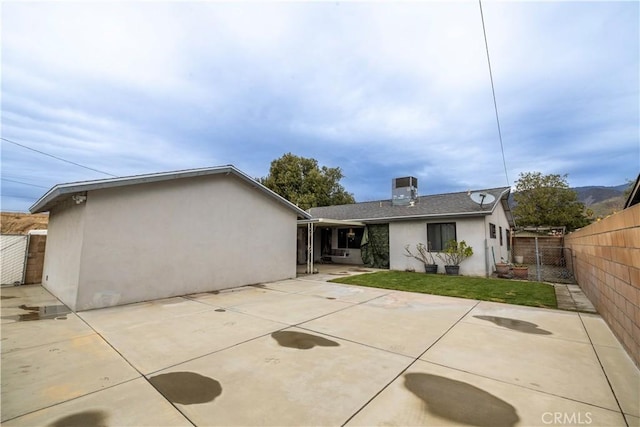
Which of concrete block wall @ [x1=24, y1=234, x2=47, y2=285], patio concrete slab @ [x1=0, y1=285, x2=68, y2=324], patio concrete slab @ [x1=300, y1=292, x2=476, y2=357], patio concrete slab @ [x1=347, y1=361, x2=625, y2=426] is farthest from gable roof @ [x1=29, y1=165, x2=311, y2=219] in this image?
patio concrete slab @ [x1=347, y1=361, x2=625, y2=426]

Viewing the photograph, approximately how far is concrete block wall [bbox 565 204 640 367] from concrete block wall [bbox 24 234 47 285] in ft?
50.8

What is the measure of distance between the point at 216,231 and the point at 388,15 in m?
7.38

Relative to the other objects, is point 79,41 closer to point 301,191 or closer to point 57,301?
point 57,301

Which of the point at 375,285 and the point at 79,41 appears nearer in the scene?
the point at 79,41

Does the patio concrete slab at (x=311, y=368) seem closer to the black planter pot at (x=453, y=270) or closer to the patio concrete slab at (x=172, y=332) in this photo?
the patio concrete slab at (x=172, y=332)

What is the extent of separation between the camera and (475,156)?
1850cm

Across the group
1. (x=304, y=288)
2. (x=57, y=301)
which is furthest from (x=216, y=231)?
(x=57, y=301)

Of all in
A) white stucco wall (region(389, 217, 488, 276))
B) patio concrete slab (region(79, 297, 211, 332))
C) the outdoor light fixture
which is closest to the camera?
patio concrete slab (region(79, 297, 211, 332))

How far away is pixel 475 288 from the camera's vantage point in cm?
876

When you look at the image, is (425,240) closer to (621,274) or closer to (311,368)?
(621,274)

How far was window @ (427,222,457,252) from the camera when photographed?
12.5m

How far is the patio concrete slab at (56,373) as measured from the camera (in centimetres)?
254

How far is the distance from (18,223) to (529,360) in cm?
2715

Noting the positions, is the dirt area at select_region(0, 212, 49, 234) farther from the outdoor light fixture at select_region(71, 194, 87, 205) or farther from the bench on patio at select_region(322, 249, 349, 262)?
the bench on patio at select_region(322, 249, 349, 262)
